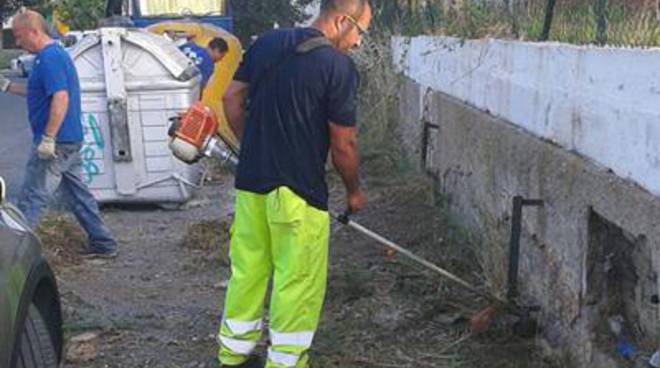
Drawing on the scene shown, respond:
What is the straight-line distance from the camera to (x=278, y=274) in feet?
16.3

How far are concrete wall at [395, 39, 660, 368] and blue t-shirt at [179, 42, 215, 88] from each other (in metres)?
4.56

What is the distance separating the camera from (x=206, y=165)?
11.4m

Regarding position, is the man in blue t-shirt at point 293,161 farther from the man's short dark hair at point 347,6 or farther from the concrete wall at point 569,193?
the concrete wall at point 569,193

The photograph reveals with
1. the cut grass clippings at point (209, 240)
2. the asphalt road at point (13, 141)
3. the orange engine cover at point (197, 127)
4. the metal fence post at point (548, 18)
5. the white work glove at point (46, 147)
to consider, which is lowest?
the asphalt road at point (13, 141)

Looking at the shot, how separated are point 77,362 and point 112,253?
252 centimetres

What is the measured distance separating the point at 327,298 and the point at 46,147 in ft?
7.28

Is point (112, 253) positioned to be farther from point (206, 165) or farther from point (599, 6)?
point (599, 6)

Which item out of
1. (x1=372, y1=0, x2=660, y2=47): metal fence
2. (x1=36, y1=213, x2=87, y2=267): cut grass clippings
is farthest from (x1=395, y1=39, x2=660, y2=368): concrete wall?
(x1=36, y1=213, x2=87, y2=267): cut grass clippings

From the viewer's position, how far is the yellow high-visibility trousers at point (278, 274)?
492cm

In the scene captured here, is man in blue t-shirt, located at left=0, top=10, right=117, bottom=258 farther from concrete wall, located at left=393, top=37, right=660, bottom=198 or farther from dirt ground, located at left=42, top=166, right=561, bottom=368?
concrete wall, located at left=393, top=37, right=660, bottom=198

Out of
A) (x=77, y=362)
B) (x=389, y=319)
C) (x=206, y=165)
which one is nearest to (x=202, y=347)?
(x=77, y=362)

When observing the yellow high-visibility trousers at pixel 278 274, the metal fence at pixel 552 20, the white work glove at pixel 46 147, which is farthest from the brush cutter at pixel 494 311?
the white work glove at pixel 46 147

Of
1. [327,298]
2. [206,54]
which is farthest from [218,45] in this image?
[327,298]

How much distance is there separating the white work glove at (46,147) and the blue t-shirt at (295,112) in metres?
2.70
